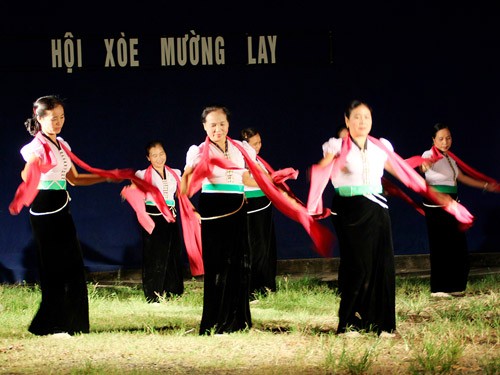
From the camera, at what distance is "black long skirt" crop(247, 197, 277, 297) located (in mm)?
9461

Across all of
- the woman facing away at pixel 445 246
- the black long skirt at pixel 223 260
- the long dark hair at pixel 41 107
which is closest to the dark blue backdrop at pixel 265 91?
the woman facing away at pixel 445 246

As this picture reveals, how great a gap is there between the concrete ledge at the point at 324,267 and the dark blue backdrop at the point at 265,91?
0.09 meters

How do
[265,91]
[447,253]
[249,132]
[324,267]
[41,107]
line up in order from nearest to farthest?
[41,107] → [447,253] → [249,132] → [265,91] → [324,267]

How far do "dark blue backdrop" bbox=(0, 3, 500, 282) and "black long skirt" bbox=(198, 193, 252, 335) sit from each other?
4.53 metres

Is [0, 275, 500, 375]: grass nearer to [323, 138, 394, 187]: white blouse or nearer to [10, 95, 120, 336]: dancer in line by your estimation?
[10, 95, 120, 336]: dancer in line

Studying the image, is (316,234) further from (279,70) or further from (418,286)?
(279,70)

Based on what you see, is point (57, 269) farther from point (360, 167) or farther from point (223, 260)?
point (360, 167)

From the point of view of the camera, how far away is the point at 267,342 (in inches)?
262

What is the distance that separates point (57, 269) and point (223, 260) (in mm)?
1082

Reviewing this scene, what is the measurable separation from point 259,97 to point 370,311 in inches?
202

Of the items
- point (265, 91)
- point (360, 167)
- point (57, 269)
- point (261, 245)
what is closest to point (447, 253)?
point (261, 245)

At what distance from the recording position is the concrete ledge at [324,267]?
449 inches

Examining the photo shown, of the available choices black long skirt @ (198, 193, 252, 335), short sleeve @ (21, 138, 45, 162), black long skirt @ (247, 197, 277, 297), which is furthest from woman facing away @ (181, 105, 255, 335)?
black long skirt @ (247, 197, 277, 297)

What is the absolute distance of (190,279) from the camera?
1140 centimetres
